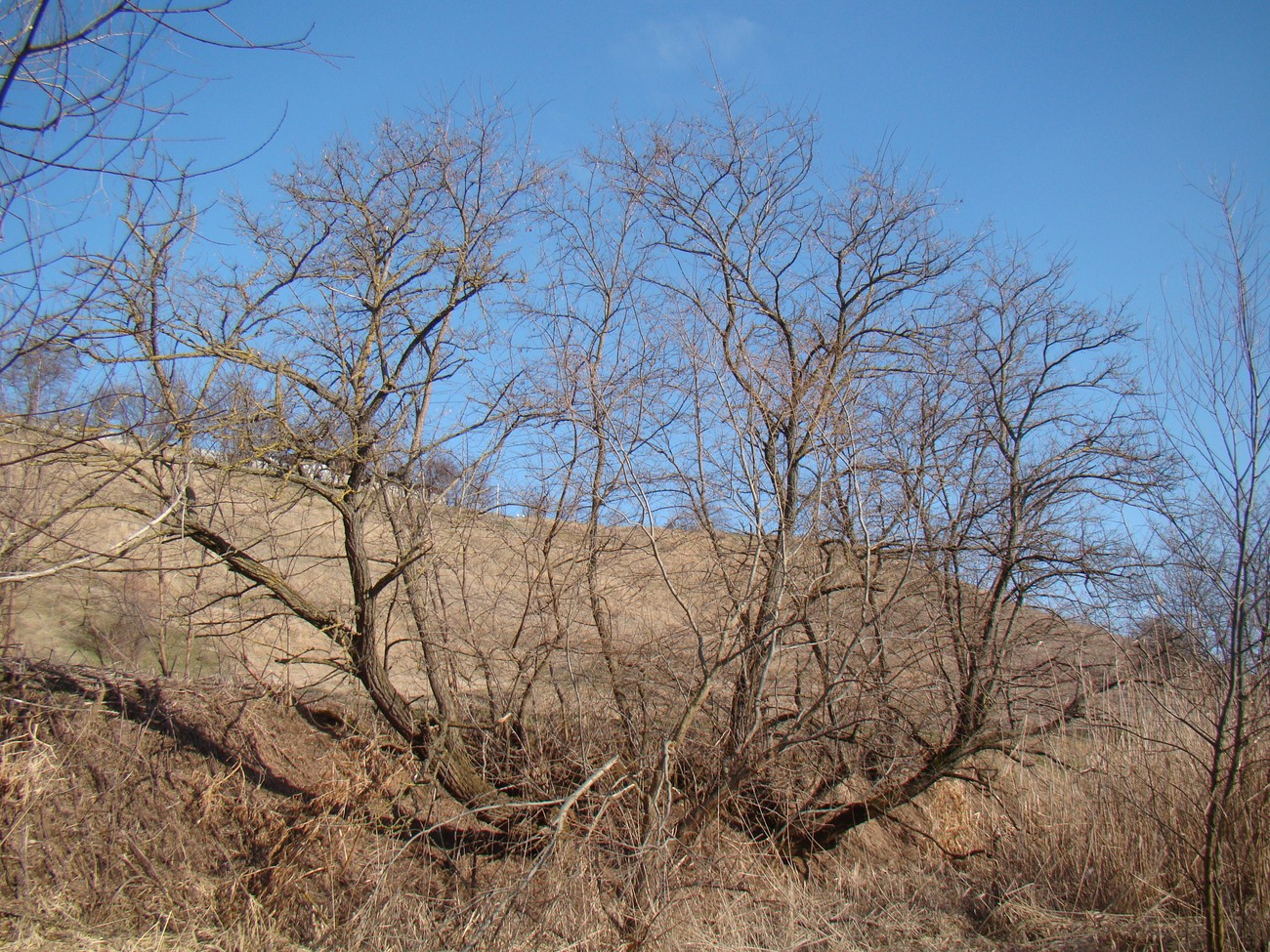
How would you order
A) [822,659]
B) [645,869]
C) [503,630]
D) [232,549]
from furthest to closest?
1. [503,630]
2. [822,659]
3. [232,549]
4. [645,869]

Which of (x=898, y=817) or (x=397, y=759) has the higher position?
(x=397, y=759)

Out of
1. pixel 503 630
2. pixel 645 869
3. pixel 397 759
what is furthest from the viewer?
pixel 503 630

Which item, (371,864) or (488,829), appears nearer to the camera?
(371,864)

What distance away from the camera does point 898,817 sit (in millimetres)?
9891

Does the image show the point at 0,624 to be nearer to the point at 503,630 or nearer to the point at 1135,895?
the point at 503,630

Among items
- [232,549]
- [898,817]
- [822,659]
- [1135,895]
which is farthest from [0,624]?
[1135,895]

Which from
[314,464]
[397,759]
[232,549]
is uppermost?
[314,464]

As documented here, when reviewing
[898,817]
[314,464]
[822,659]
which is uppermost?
[314,464]

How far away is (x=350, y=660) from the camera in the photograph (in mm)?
7953

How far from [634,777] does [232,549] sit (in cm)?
401

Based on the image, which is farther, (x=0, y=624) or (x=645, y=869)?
(x=0, y=624)

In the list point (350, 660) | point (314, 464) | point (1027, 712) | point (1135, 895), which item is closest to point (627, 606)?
point (350, 660)

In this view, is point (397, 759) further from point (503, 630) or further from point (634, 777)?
point (634, 777)

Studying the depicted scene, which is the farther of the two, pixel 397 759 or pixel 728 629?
pixel 397 759
